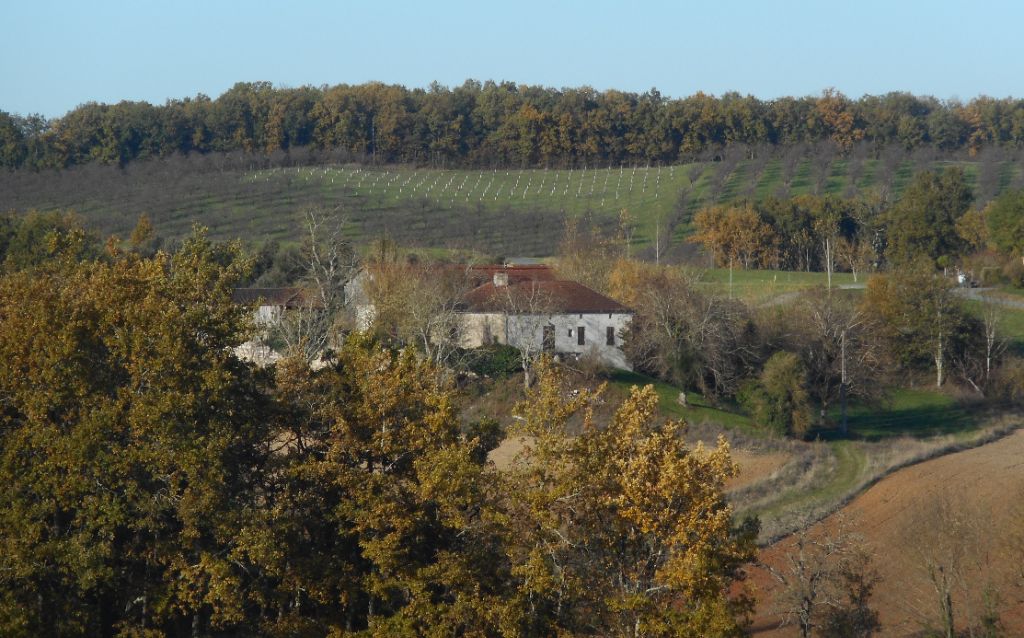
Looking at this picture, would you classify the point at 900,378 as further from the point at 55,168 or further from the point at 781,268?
the point at 55,168

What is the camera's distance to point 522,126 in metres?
103

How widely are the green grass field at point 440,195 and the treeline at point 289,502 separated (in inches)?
2194

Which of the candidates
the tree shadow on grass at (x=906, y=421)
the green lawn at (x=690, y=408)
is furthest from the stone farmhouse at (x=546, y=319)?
the tree shadow on grass at (x=906, y=421)

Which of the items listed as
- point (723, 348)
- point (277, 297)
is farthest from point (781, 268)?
point (277, 297)

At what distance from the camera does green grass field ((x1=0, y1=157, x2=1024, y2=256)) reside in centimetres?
7619

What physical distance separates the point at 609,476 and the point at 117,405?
256 inches

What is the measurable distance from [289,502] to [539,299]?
91.4 ft

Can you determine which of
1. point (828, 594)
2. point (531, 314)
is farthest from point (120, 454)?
point (531, 314)

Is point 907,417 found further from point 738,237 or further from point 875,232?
point 738,237

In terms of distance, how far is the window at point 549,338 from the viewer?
43844 mm

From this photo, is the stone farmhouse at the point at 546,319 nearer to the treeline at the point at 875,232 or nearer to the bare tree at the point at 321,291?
the bare tree at the point at 321,291

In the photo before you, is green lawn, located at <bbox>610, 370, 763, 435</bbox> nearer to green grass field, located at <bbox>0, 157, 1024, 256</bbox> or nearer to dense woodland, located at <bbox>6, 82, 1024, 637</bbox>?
dense woodland, located at <bbox>6, 82, 1024, 637</bbox>

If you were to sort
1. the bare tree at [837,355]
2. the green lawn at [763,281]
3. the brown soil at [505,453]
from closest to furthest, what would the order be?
the brown soil at [505,453]
the bare tree at [837,355]
the green lawn at [763,281]

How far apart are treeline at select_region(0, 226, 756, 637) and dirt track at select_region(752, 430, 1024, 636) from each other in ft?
22.9
